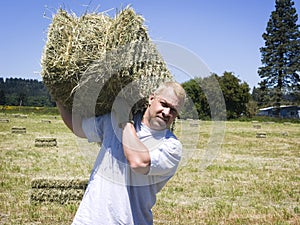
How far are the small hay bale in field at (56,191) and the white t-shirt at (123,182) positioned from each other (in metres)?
4.92

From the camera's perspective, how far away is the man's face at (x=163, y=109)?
260cm

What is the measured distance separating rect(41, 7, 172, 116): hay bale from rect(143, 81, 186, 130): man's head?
24 centimetres

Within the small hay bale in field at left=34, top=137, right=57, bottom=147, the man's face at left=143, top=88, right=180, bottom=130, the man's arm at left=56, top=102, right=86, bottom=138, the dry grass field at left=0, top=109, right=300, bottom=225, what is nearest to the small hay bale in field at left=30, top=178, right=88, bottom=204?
the dry grass field at left=0, top=109, right=300, bottom=225

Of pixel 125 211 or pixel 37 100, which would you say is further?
pixel 37 100

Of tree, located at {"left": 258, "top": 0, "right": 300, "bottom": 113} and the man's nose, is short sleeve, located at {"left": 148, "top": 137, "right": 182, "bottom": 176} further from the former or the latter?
tree, located at {"left": 258, "top": 0, "right": 300, "bottom": 113}

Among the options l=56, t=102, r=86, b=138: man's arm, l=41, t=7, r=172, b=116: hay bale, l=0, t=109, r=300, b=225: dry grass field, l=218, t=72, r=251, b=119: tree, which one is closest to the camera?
l=41, t=7, r=172, b=116: hay bale

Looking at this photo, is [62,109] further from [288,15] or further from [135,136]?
[288,15]

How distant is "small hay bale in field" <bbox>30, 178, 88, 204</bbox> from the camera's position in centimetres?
737

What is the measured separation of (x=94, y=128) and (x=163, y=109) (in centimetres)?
57

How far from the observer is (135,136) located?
2547 millimetres

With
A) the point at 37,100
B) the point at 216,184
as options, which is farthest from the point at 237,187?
the point at 37,100

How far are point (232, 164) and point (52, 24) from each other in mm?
10854

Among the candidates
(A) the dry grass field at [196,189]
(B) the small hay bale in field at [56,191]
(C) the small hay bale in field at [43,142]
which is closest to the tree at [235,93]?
(C) the small hay bale in field at [43,142]

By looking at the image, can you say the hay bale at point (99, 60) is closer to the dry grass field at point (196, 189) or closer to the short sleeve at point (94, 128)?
the short sleeve at point (94, 128)
